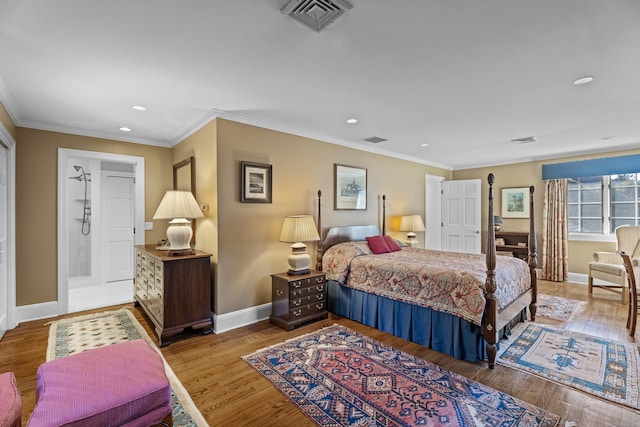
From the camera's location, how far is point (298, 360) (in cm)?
261

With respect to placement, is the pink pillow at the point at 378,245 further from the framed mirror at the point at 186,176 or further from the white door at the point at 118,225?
the white door at the point at 118,225

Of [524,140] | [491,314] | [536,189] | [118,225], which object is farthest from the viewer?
[536,189]

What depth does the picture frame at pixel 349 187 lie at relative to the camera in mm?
4523

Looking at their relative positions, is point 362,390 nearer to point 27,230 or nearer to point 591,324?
point 591,324

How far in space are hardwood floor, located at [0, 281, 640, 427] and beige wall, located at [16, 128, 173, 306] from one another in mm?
449

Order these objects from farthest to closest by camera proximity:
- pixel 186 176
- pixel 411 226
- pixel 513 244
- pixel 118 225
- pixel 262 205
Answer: pixel 513 244, pixel 118 225, pixel 411 226, pixel 186 176, pixel 262 205

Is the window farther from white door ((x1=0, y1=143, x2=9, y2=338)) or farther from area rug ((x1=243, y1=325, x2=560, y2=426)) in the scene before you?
white door ((x1=0, y1=143, x2=9, y2=338))

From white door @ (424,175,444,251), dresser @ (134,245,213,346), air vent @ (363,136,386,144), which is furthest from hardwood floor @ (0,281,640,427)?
white door @ (424,175,444,251)

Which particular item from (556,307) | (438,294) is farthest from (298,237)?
(556,307)

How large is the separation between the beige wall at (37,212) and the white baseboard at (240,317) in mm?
2286

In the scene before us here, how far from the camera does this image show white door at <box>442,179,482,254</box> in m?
6.37

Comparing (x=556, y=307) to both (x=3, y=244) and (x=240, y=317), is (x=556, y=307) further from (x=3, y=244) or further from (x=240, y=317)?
(x=3, y=244)

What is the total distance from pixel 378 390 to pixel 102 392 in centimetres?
170

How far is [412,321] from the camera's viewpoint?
10.1 feet
